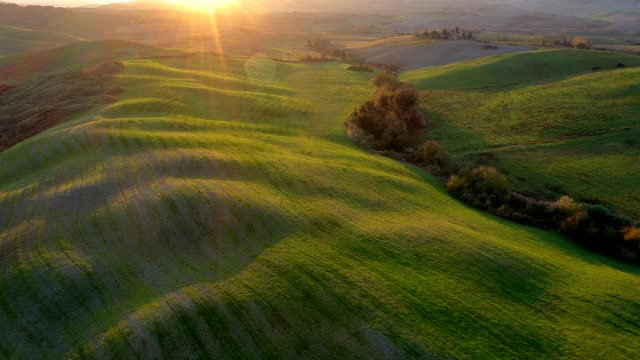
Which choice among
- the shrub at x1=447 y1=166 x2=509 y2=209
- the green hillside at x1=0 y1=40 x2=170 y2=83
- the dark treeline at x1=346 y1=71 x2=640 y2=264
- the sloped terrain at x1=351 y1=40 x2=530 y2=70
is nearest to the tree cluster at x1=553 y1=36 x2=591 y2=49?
the sloped terrain at x1=351 y1=40 x2=530 y2=70

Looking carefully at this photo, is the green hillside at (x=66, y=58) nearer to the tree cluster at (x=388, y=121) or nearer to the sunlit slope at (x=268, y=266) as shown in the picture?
the sunlit slope at (x=268, y=266)

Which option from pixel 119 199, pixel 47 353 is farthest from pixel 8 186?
pixel 47 353

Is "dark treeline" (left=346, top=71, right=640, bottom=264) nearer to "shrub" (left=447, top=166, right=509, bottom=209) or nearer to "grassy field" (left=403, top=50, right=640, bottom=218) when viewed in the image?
"shrub" (left=447, top=166, right=509, bottom=209)

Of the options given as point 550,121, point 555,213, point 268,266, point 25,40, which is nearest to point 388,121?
point 550,121

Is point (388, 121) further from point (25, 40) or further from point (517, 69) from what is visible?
point (25, 40)

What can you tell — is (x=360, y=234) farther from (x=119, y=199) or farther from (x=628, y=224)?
(x=628, y=224)
